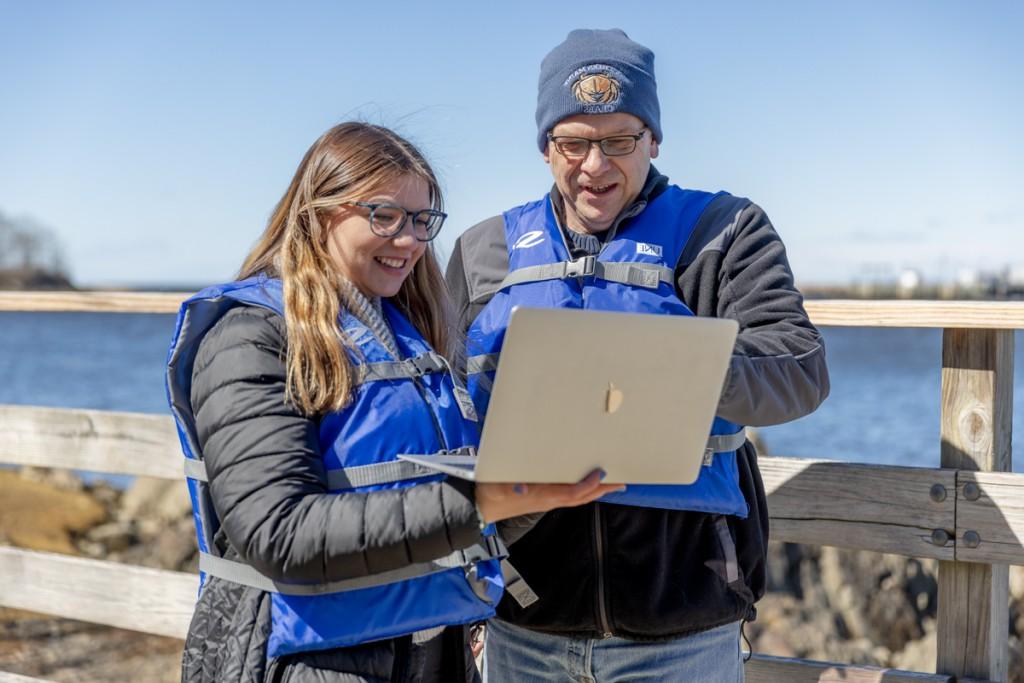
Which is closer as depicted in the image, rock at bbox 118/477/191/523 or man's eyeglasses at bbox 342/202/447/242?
man's eyeglasses at bbox 342/202/447/242

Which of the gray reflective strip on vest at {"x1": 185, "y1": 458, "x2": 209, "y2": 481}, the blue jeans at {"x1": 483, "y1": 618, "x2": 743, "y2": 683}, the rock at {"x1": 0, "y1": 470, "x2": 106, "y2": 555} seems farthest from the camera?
the rock at {"x1": 0, "y1": 470, "x2": 106, "y2": 555}

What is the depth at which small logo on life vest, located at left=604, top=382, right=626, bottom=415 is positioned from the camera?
1.77 m

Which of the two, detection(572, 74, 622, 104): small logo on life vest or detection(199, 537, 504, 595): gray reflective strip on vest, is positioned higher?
Answer: detection(572, 74, 622, 104): small logo on life vest

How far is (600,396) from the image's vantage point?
69.9 inches

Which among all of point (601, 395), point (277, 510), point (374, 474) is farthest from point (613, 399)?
point (277, 510)

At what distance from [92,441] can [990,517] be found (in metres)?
3.00

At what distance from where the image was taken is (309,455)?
1.92 m

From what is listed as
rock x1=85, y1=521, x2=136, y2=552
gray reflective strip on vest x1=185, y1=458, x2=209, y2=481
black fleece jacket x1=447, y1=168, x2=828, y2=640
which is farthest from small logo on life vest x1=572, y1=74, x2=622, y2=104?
rock x1=85, y1=521, x2=136, y2=552

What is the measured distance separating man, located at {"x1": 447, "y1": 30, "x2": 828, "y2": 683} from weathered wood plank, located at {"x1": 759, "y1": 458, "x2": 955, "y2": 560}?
0.54 metres

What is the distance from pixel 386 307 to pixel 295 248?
24cm

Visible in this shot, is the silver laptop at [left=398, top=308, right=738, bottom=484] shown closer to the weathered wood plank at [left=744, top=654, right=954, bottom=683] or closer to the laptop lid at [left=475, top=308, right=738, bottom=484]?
the laptop lid at [left=475, top=308, right=738, bottom=484]

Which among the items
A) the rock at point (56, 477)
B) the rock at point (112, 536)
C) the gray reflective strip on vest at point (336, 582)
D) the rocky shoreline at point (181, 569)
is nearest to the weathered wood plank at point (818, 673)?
the gray reflective strip on vest at point (336, 582)

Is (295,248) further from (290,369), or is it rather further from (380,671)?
(380,671)

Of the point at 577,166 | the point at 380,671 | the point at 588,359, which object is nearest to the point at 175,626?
the point at 380,671
